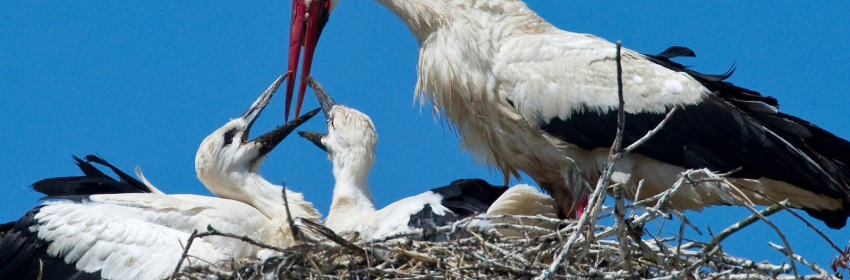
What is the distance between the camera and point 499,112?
4465 millimetres

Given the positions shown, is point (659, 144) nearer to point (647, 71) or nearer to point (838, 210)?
point (647, 71)

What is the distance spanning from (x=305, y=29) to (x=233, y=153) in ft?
2.10

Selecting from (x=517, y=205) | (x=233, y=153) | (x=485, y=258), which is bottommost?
(x=485, y=258)

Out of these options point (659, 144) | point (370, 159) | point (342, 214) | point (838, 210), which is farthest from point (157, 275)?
point (838, 210)

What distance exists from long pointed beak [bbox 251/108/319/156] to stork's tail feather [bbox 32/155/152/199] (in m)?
0.49

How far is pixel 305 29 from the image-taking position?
5.08m

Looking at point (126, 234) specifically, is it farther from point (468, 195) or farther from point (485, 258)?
point (485, 258)

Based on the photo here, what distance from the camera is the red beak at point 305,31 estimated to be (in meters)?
5.05

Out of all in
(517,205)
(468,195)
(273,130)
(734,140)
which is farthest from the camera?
(273,130)

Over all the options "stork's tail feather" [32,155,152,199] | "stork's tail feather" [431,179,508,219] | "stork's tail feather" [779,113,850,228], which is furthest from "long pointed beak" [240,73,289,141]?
"stork's tail feather" [779,113,850,228]

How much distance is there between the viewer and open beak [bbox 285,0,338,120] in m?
5.04

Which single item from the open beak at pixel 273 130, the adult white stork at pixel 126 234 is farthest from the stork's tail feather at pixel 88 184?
the open beak at pixel 273 130

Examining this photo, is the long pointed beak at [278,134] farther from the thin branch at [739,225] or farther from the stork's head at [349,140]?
the thin branch at [739,225]

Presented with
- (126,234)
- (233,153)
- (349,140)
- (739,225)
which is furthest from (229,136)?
(739,225)
